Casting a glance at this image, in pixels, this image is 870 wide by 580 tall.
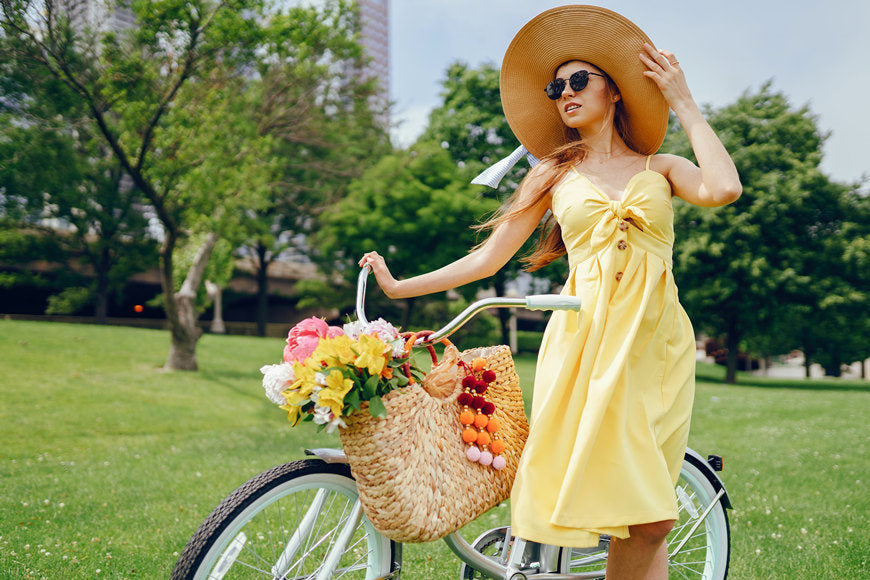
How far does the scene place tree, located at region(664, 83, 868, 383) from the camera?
23.2m

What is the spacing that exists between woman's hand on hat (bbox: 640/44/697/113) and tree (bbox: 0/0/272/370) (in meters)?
8.91

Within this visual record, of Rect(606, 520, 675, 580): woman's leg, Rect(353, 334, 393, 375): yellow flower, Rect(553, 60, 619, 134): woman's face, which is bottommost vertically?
Rect(606, 520, 675, 580): woman's leg

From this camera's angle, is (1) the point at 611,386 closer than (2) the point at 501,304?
Yes

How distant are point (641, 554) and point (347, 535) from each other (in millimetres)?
919

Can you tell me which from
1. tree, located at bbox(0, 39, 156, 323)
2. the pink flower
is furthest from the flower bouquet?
tree, located at bbox(0, 39, 156, 323)

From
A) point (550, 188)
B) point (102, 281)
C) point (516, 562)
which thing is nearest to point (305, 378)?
point (516, 562)

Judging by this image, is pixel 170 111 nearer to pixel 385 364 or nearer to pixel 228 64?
pixel 228 64

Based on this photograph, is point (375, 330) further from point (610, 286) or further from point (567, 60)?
point (567, 60)

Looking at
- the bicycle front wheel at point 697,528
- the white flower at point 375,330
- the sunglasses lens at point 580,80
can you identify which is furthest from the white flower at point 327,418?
the sunglasses lens at point 580,80

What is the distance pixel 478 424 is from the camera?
1997 mm

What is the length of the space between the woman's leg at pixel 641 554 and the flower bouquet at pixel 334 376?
0.91m

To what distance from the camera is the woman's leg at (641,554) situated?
197 cm

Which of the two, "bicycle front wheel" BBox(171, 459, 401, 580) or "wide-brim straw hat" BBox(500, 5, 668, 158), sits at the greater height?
"wide-brim straw hat" BBox(500, 5, 668, 158)

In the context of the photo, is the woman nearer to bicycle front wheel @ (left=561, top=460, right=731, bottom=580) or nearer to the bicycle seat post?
the bicycle seat post
